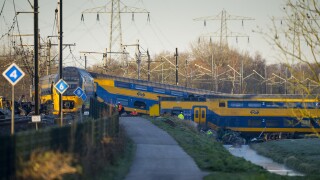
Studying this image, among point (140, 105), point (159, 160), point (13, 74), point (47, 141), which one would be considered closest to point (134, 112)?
point (140, 105)

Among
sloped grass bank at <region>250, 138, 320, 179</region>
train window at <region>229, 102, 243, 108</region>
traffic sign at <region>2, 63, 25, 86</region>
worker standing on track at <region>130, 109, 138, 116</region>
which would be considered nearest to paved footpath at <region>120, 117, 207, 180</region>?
traffic sign at <region>2, 63, 25, 86</region>

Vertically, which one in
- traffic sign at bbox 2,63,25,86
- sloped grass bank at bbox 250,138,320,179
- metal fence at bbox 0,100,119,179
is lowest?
sloped grass bank at bbox 250,138,320,179

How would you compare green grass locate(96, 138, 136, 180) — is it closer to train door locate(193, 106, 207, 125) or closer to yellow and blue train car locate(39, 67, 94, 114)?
yellow and blue train car locate(39, 67, 94, 114)

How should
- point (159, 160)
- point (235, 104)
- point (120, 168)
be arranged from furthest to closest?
point (235, 104)
point (159, 160)
point (120, 168)

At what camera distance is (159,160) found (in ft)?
80.5

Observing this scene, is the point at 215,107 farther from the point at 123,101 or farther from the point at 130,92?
the point at 123,101

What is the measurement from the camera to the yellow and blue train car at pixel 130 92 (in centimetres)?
6669

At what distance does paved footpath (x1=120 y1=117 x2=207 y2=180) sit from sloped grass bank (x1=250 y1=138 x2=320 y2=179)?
8.83 meters

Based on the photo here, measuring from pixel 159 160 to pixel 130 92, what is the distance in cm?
4302

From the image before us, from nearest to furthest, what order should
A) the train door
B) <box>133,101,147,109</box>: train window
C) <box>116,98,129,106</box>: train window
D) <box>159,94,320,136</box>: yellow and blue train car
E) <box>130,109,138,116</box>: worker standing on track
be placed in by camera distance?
<box>159,94,320,136</box>: yellow and blue train car → <box>116,98,129,106</box>: train window → the train door → <box>130,109,138,116</box>: worker standing on track → <box>133,101,147,109</box>: train window

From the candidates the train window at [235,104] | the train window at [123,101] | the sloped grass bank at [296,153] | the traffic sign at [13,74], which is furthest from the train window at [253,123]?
the traffic sign at [13,74]

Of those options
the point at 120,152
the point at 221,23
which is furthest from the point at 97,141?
the point at 221,23

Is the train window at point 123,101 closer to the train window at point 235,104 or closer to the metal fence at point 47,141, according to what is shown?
the train window at point 235,104

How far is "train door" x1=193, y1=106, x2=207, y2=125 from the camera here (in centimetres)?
6738
